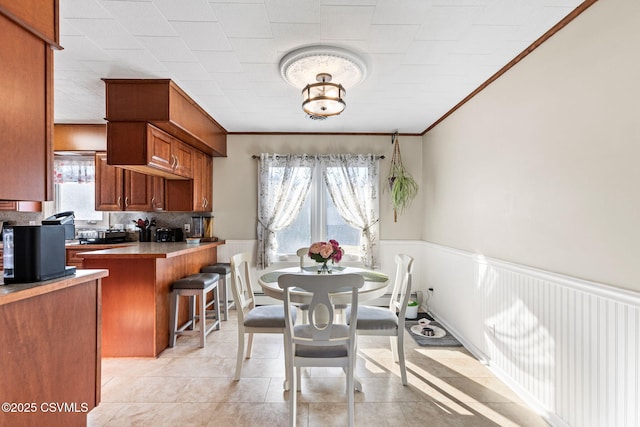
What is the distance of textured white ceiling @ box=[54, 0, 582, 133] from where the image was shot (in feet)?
6.03

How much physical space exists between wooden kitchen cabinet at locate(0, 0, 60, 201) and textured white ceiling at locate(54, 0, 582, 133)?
0.39 m

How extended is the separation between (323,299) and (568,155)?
170cm

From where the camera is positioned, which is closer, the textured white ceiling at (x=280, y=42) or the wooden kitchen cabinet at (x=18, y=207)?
the textured white ceiling at (x=280, y=42)

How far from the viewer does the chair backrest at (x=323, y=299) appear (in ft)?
6.08

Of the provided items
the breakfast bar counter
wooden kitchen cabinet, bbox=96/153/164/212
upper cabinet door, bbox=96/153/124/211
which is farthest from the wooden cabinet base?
upper cabinet door, bbox=96/153/124/211

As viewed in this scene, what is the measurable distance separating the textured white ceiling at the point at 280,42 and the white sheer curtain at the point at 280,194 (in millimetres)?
1229

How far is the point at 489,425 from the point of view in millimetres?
1979

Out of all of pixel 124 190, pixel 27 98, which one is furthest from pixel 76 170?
pixel 27 98

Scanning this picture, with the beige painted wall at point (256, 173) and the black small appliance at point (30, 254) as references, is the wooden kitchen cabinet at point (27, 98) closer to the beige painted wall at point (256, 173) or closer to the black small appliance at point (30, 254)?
the black small appliance at point (30, 254)

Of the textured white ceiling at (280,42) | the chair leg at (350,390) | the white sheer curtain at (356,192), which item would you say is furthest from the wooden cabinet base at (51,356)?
the white sheer curtain at (356,192)

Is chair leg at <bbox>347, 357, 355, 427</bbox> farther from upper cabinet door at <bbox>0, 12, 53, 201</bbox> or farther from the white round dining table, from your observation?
upper cabinet door at <bbox>0, 12, 53, 201</bbox>

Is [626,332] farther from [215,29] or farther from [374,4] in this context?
[215,29]

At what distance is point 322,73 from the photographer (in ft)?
8.28

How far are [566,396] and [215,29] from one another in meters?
3.09
